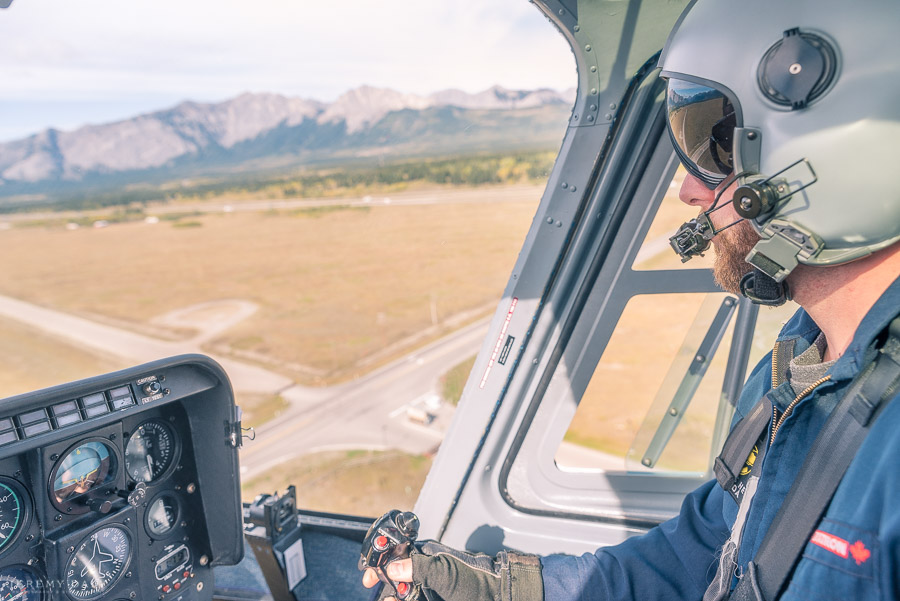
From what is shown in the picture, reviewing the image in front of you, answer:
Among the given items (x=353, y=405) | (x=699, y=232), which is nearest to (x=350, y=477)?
(x=353, y=405)

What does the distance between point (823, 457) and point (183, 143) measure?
693cm

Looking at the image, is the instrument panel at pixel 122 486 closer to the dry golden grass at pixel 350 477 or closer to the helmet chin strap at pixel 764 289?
the helmet chin strap at pixel 764 289

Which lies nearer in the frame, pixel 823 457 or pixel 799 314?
pixel 823 457

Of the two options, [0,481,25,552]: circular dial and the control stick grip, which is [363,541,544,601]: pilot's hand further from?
[0,481,25,552]: circular dial

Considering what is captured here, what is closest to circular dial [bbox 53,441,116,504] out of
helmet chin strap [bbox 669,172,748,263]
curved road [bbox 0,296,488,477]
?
helmet chin strap [bbox 669,172,748,263]

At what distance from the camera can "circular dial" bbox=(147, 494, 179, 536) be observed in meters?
1.76

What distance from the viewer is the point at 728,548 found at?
1.03 meters

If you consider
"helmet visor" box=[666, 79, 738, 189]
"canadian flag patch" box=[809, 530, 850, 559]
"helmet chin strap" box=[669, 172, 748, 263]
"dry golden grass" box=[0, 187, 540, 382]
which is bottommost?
"dry golden grass" box=[0, 187, 540, 382]

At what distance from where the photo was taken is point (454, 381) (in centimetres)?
371

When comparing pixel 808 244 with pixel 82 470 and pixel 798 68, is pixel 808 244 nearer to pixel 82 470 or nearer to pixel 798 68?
pixel 798 68

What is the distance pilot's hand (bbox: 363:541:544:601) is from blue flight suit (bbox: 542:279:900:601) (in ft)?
0.16

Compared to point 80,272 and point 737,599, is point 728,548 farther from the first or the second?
point 80,272

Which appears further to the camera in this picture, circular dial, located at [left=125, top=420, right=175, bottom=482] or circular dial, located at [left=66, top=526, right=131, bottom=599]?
circular dial, located at [left=125, top=420, right=175, bottom=482]

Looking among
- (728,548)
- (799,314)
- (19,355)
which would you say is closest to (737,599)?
(728,548)
